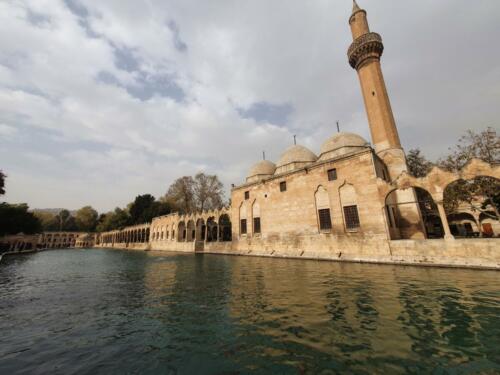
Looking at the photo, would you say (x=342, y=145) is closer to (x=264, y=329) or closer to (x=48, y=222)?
(x=264, y=329)

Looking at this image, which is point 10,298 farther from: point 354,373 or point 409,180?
point 409,180

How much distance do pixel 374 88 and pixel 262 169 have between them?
14.3 meters

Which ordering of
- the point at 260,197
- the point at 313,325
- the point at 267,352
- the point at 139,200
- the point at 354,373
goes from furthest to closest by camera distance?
the point at 139,200
the point at 260,197
the point at 313,325
the point at 267,352
the point at 354,373

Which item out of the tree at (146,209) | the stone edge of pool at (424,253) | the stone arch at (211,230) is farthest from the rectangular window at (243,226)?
the tree at (146,209)

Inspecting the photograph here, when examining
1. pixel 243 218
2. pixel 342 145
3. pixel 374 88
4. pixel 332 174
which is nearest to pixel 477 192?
pixel 332 174

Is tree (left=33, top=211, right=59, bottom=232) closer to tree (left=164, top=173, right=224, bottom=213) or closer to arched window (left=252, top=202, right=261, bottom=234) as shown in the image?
tree (left=164, top=173, right=224, bottom=213)

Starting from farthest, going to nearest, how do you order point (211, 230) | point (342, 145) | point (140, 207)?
point (140, 207)
point (211, 230)
point (342, 145)

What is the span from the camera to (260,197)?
2286 cm

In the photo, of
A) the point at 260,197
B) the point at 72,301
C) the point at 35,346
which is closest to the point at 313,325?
the point at 35,346

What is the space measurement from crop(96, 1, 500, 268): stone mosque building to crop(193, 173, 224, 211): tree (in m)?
13.8

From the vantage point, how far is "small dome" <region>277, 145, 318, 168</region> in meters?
24.8

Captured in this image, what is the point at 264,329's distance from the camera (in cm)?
Answer: 489

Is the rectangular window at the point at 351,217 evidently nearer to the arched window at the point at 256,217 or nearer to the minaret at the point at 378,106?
the minaret at the point at 378,106

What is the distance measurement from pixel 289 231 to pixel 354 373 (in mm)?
16302
